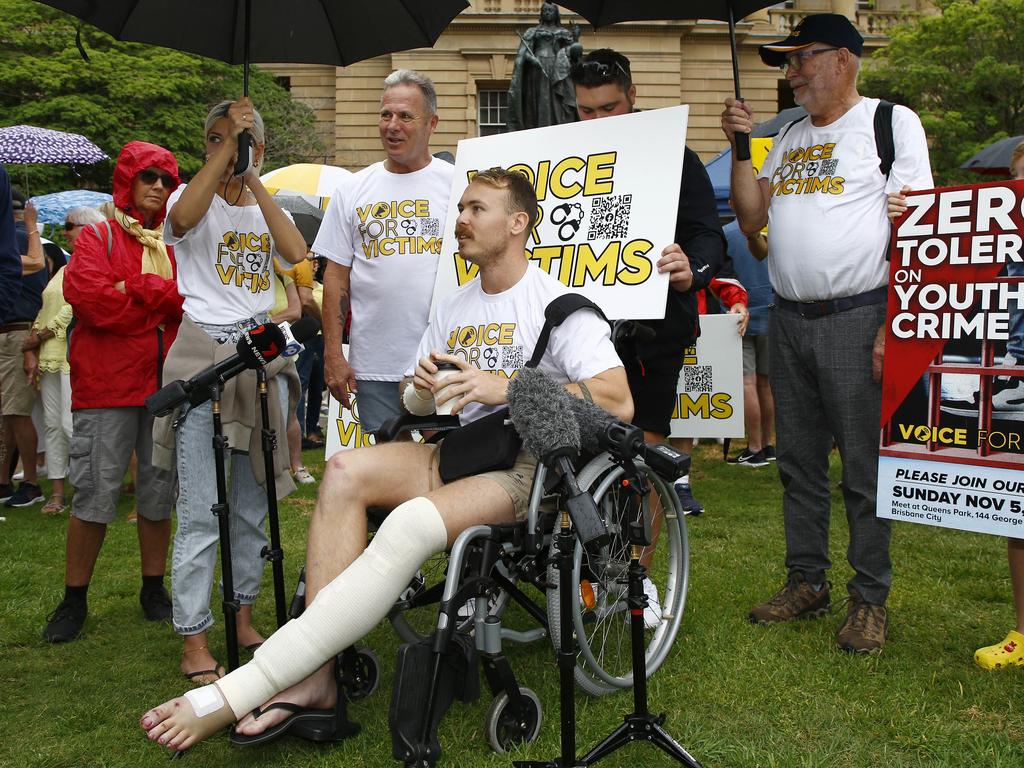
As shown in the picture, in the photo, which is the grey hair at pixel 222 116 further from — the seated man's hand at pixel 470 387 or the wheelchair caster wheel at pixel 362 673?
the wheelchair caster wheel at pixel 362 673

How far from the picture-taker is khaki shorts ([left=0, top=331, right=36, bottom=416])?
721 cm

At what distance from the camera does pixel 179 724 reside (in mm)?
2785

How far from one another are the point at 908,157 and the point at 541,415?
1858mm

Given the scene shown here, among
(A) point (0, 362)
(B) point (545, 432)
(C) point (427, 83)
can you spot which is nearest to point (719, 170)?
(C) point (427, 83)

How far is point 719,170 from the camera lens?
9.59m

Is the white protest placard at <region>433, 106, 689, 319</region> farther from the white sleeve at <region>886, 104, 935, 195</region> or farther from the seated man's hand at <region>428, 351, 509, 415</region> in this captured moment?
the seated man's hand at <region>428, 351, 509, 415</region>

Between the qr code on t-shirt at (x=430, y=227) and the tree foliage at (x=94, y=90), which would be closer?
the qr code on t-shirt at (x=430, y=227)

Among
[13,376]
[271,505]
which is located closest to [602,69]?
[271,505]

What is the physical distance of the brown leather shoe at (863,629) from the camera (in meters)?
3.83

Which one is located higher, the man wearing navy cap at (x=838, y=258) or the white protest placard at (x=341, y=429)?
the man wearing navy cap at (x=838, y=258)

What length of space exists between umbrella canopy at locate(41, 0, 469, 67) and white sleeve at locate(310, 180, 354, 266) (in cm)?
62

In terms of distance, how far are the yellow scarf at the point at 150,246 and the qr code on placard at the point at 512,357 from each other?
6.51 feet

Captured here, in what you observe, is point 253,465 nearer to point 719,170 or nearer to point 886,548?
point 886,548

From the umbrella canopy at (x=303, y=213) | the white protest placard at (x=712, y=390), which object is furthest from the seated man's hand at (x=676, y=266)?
the umbrella canopy at (x=303, y=213)
